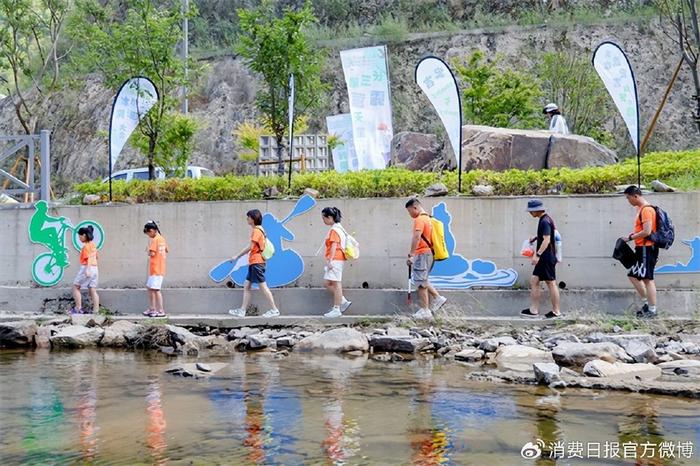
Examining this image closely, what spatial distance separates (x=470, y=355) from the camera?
10633 mm

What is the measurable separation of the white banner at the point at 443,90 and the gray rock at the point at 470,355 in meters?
4.21

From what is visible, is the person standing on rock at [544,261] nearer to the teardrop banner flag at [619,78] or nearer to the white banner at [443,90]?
the teardrop banner flag at [619,78]

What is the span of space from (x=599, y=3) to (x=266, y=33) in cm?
2133

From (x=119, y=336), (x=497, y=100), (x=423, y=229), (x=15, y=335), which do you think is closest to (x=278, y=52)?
(x=423, y=229)

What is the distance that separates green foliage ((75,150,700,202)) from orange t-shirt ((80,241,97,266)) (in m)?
1.44

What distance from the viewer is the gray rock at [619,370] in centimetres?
912

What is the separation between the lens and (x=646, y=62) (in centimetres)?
2945

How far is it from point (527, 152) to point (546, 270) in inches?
154

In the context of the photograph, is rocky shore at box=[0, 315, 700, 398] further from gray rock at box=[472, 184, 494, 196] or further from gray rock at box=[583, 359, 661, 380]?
gray rock at box=[472, 184, 494, 196]

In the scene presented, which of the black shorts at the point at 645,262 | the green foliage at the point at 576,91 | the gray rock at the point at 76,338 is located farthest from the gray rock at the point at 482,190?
the green foliage at the point at 576,91

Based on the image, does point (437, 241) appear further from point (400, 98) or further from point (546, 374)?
point (400, 98)

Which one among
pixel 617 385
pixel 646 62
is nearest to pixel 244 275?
pixel 617 385

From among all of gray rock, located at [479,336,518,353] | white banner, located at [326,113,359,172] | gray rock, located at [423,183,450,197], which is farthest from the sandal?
white banner, located at [326,113,359,172]

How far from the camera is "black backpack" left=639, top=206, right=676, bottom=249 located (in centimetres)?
1142
